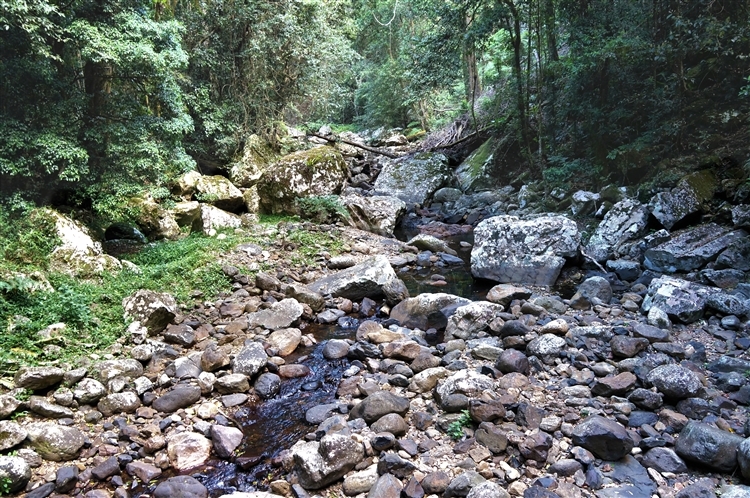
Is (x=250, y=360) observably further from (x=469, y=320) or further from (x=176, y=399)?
(x=469, y=320)

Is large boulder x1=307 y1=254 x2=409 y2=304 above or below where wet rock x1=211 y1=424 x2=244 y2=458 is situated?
above

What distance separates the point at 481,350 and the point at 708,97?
8.22 meters

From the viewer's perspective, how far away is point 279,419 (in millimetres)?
4891

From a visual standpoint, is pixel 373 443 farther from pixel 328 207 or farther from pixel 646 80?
pixel 646 80

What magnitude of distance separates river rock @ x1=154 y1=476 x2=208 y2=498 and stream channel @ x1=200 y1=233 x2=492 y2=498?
11 cm

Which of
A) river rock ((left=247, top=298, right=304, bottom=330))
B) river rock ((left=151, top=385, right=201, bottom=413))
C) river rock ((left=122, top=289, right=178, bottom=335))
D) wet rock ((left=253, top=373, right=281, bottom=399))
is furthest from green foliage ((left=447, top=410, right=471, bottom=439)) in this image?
river rock ((left=122, top=289, right=178, bottom=335))

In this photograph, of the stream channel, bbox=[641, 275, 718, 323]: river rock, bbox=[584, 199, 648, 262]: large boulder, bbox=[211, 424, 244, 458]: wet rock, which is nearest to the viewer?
the stream channel

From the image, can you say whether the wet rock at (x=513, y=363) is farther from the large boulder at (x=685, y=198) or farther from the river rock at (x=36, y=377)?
the large boulder at (x=685, y=198)

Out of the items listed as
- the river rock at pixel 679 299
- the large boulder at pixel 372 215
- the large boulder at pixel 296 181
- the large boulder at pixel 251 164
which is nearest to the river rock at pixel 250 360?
the river rock at pixel 679 299

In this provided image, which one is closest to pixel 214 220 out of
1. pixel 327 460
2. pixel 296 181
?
pixel 296 181

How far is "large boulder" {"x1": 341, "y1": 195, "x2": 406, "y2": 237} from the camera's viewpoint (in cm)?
1270

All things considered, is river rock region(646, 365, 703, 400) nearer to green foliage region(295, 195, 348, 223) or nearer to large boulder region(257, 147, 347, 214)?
green foliage region(295, 195, 348, 223)

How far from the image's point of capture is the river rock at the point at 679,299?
6.04 metres

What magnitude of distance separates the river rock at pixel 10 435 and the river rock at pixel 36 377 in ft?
2.05
